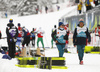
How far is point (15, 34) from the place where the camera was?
373 inches

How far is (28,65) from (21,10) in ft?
124

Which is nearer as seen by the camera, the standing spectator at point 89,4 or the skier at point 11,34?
the skier at point 11,34

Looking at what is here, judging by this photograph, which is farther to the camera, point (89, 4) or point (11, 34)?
point (89, 4)

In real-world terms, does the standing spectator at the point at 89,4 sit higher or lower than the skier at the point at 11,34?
higher

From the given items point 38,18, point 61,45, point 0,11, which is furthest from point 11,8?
point 61,45

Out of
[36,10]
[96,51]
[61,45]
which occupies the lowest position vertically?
[96,51]

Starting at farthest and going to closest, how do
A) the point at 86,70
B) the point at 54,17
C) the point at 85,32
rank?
the point at 54,17 → the point at 85,32 → the point at 86,70

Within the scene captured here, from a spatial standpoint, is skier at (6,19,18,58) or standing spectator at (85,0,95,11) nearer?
skier at (6,19,18,58)

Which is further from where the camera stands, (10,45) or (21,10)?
(21,10)

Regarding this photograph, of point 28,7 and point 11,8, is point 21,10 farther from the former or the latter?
point 11,8

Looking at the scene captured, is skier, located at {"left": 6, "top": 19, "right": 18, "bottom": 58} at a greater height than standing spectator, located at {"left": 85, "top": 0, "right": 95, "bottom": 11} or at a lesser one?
lesser

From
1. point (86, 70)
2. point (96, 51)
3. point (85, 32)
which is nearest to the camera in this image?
point (86, 70)

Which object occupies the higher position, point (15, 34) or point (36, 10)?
point (36, 10)

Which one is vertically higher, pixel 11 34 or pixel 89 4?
pixel 89 4
